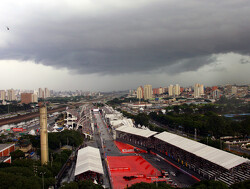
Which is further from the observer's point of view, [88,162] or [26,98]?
[26,98]

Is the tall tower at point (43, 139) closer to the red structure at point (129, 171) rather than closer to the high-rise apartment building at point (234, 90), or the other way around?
the red structure at point (129, 171)

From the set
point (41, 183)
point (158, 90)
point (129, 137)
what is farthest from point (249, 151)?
point (158, 90)

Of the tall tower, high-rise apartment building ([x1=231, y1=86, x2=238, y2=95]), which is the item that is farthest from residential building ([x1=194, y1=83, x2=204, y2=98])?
the tall tower

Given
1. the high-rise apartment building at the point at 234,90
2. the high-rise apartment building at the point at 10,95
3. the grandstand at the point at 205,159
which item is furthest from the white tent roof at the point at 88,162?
the high-rise apartment building at the point at 10,95

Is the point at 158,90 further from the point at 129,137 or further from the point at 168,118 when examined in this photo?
the point at 129,137

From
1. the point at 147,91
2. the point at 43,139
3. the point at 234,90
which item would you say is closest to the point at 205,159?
the point at 43,139

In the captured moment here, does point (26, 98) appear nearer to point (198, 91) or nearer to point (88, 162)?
point (198, 91)
